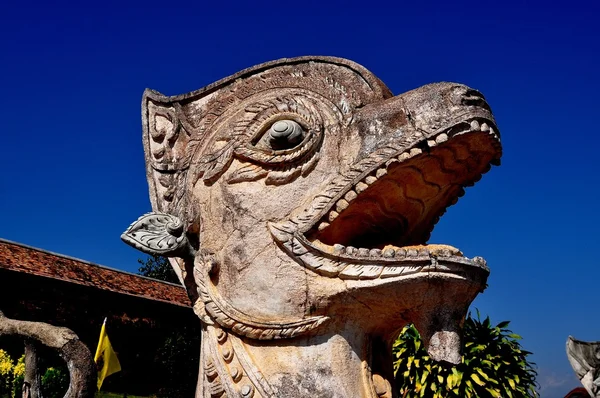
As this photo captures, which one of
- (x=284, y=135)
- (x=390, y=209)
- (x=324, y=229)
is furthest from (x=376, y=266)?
(x=284, y=135)

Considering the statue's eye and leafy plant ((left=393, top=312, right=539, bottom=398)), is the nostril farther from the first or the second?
leafy plant ((left=393, top=312, right=539, bottom=398))

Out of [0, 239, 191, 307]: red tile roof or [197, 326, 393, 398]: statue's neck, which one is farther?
[0, 239, 191, 307]: red tile roof

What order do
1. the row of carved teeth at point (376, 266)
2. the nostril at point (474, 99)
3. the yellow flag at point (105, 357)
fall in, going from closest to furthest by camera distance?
the row of carved teeth at point (376, 266) < the nostril at point (474, 99) < the yellow flag at point (105, 357)

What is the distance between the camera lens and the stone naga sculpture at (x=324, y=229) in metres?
3.57

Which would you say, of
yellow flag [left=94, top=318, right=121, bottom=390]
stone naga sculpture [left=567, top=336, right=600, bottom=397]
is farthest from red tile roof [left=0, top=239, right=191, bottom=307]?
stone naga sculpture [left=567, top=336, right=600, bottom=397]

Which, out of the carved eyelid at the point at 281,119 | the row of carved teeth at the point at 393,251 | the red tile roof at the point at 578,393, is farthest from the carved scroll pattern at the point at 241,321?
the red tile roof at the point at 578,393

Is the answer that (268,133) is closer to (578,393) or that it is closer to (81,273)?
(578,393)

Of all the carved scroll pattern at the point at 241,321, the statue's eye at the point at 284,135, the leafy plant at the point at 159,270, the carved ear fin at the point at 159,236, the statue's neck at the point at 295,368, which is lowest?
the statue's neck at the point at 295,368

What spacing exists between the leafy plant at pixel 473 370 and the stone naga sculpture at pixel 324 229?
860cm

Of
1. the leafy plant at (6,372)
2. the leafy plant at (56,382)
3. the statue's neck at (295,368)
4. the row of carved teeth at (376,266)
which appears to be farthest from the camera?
the leafy plant at (56,382)

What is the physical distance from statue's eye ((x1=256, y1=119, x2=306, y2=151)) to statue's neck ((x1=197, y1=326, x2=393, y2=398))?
3.58 ft

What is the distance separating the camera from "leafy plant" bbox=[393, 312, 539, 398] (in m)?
12.3

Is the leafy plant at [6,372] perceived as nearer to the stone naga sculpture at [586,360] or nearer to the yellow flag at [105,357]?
the yellow flag at [105,357]

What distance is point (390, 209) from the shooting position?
12.7 feet
